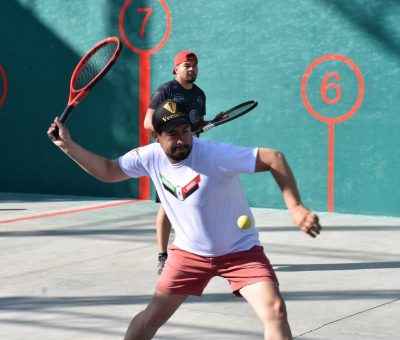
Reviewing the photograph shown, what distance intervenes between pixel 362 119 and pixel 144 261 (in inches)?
138

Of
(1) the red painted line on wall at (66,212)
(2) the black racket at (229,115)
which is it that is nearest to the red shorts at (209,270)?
(2) the black racket at (229,115)

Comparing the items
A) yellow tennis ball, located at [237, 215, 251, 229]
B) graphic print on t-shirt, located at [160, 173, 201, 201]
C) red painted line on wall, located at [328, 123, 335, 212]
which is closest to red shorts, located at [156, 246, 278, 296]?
yellow tennis ball, located at [237, 215, 251, 229]

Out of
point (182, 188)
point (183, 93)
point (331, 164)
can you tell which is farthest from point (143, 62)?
point (182, 188)

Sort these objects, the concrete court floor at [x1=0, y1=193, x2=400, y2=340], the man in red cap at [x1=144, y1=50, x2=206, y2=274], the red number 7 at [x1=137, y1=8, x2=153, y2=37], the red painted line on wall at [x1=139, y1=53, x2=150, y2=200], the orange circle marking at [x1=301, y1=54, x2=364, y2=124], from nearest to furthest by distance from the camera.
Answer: the concrete court floor at [x1=0, y1=193, x2=400, y2=340] < the man in red cap at [x1=144, y1=50, x2=206, y2=274] < the orange circle marking at [x1=301, y1=54, x2=364, y2=124] < the red number 7 at [x1=137, y1=8, x2=153, y2=37] < the red painted line on wall at [x1=139, y1=53, x2=150, y2=200]

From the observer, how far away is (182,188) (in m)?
5.03

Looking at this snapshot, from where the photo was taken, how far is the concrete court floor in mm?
6391

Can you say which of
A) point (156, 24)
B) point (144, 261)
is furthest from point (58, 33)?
point (144, 261)

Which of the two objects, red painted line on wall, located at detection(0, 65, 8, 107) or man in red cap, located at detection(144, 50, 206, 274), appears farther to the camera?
red painted line on wall, located at detection(0, 65, 8, 107)

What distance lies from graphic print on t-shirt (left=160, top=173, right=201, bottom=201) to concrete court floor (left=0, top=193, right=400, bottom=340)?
1388 millimetres

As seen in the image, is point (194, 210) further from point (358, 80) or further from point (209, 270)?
point (358, 80)

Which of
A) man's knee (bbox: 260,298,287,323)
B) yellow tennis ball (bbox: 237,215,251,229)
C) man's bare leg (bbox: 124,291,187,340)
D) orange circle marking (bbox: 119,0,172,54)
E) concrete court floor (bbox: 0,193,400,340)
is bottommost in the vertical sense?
concrete court floor (bbox: 0,193,400,340)

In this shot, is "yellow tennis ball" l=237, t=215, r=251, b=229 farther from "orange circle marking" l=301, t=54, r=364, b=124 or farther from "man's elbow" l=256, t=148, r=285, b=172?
"orange circle marking" l=301, t=54, r=364, b=124

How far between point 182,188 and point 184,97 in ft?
11.0

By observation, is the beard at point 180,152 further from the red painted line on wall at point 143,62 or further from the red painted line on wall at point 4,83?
the red painted line on wall at point 4,83
